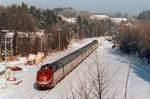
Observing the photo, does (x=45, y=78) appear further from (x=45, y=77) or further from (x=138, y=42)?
(x=138, y=42)

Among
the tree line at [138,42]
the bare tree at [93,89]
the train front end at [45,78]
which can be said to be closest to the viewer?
the bare tree at [93,89]

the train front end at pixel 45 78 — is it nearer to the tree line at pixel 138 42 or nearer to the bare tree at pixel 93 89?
the bare tree at pixel 93 89

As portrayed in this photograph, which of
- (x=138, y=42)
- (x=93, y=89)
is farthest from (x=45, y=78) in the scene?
(x=138, y=42)

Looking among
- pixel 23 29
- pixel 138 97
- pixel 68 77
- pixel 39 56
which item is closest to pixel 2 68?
pixel 68 77

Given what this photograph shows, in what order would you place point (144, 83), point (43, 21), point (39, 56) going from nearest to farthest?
point (144, 83), point (39, 56), point (43, 21)

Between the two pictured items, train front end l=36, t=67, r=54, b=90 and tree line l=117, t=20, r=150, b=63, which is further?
tree line l=117, t=20, r=150, b=63

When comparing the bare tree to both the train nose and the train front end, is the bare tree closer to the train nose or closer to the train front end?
the train front end

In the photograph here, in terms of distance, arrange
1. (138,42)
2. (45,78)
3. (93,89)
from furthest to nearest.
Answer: (138,42) < (45,78) < (93,89)

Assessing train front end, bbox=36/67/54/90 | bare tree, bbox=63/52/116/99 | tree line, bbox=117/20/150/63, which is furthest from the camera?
tree line, bbox=117/20/150/63

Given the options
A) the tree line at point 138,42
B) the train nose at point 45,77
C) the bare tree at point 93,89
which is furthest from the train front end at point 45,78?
the tree line at point 138,42

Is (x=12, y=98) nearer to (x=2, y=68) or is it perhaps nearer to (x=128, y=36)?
(x=2, y=68)

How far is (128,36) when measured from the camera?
96.4 meters

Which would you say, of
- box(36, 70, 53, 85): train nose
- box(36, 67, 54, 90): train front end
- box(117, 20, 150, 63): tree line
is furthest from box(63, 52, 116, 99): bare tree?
box(117, 20, 150, 63): tree line

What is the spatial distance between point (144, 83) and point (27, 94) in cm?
1335
